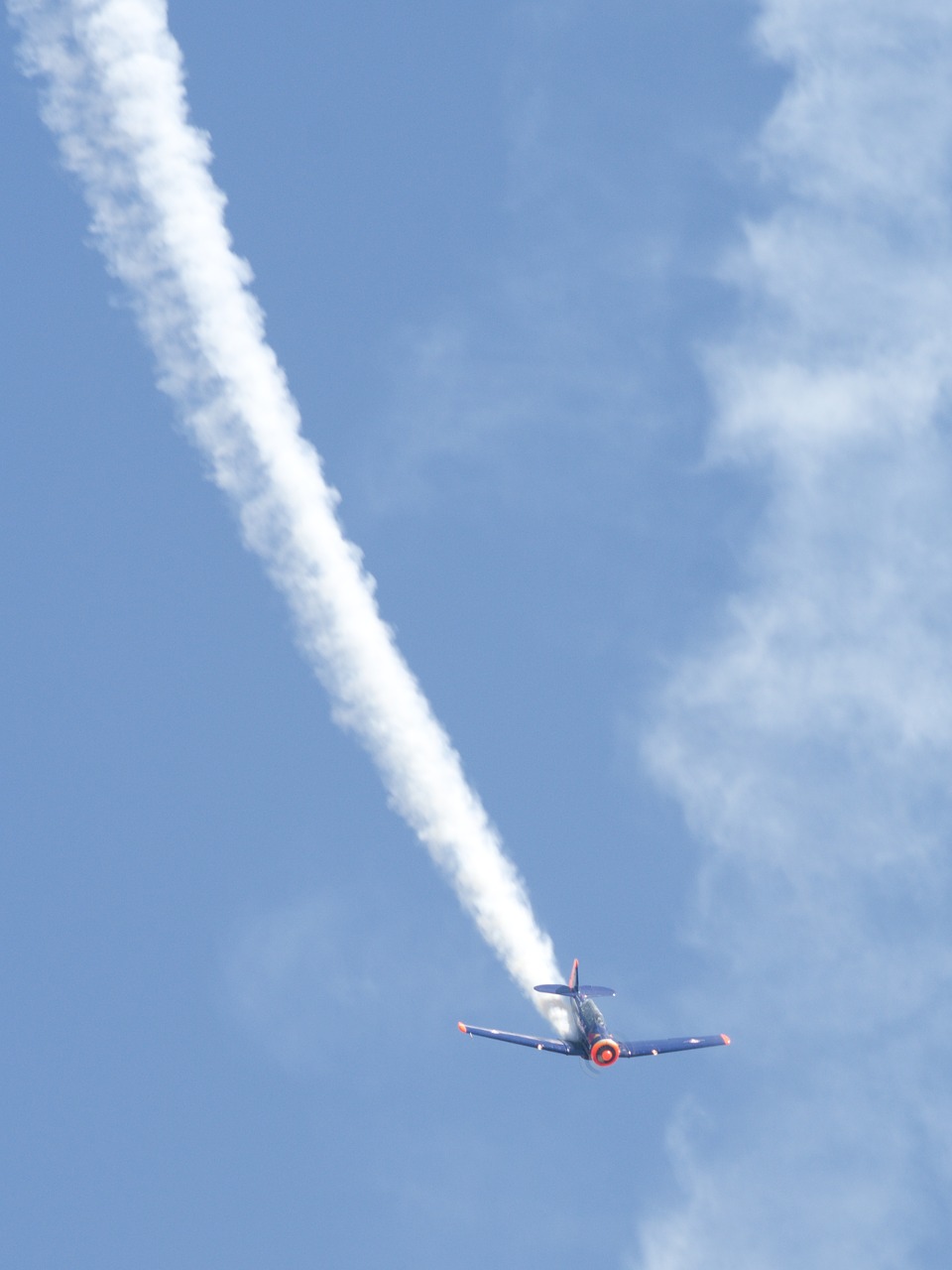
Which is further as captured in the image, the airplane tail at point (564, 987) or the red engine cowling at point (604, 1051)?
the red engine cowling at point (604, 1051)

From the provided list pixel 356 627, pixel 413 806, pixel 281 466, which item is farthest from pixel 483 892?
pixel 281 466

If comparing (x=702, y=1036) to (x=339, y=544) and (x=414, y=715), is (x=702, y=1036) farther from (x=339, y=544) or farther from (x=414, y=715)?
(x=339, y=544)

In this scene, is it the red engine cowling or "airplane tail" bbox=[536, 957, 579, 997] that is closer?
"airplane tail" bbox=[536, 957, 579, 997]

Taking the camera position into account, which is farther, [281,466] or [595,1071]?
[595,1071]

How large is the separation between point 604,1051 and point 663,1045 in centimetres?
379

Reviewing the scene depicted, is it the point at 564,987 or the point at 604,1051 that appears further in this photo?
the point at 604,1051

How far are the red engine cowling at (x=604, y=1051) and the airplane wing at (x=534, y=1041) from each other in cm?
73

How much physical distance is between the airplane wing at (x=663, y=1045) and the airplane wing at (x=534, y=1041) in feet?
6.48

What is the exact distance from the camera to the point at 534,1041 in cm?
11081

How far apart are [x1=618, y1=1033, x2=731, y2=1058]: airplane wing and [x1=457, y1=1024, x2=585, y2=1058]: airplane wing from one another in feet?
6.48

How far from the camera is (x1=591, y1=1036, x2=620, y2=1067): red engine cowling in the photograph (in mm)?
110562

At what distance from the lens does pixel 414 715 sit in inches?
4146

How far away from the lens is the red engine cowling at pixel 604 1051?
363ft

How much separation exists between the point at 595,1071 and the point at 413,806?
14777mm
